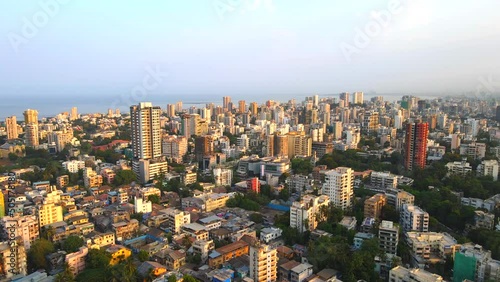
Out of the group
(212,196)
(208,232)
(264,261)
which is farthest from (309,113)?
(264,261)

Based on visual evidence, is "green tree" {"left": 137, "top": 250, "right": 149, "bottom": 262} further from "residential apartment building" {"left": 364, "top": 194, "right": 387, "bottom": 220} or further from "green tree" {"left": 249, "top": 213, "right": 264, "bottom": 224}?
"residential apartment building" {"left": 364, "top": 194, "right": 387, "bottom": 220}

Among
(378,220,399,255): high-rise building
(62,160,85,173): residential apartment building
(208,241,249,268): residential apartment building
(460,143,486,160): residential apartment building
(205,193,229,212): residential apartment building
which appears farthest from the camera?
(460,143,486,160): residential apartment building

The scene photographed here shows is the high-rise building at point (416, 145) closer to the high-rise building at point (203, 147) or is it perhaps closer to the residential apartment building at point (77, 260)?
the high-rise building at point (203, 147)

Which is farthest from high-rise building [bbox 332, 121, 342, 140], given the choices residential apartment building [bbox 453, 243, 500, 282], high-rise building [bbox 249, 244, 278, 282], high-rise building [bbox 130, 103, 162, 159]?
high-rise building [bbox 249, 244, 278, 282]

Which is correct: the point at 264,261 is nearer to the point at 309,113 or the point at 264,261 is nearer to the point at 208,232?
the point at 208,232

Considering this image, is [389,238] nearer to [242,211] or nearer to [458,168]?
[242,211]

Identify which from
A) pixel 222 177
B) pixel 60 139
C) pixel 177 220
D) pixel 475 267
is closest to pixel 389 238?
pixel 475 267
